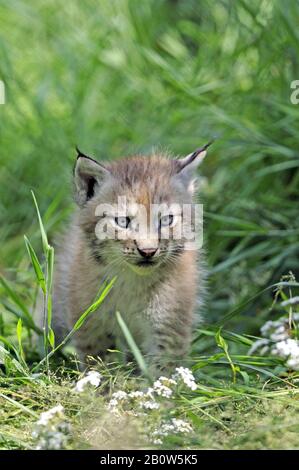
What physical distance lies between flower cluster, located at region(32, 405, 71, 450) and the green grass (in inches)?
3.5

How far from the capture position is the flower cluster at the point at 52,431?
10.1 ft

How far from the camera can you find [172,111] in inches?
241

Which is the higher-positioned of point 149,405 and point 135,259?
point 135,259

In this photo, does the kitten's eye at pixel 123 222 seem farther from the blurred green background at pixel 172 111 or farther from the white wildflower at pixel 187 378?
the blurred green background at pixel 172 111

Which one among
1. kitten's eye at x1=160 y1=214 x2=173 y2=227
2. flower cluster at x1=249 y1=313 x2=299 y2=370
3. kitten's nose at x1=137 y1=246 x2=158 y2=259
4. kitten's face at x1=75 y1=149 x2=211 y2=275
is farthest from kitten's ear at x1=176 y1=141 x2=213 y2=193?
flower cluster at x1=249 y1=313 x2=299 y2=370

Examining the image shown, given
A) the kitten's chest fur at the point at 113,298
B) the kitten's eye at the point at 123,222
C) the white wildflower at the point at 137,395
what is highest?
the kitten's eye at the point at 123,222

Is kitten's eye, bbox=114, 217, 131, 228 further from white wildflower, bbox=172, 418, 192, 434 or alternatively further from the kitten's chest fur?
white wildflower, bbox=172, 418, 192, 434

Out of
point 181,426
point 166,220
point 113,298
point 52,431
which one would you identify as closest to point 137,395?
point 181,426

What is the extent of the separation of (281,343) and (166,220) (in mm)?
716

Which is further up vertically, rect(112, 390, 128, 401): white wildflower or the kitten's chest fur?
the kitten's chest fur

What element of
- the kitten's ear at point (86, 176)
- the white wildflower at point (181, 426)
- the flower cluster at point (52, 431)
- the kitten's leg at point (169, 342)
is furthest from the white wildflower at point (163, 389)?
the kitten's ear at point (86, 176)

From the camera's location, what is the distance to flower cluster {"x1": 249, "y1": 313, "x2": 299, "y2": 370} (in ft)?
12.1

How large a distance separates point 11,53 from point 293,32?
8.29 feet

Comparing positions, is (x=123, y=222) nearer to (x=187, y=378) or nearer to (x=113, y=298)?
(x=113, y=298)
